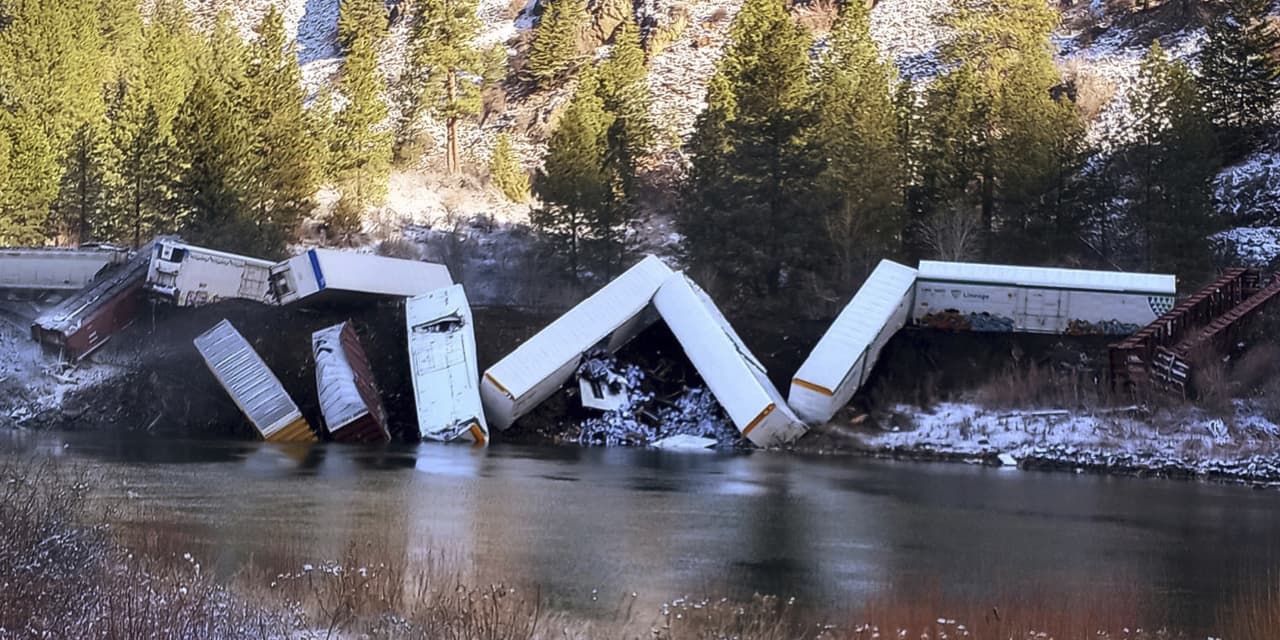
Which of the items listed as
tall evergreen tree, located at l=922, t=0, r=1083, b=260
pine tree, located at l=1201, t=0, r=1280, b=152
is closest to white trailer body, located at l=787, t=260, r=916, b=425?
tall evergreen tree, located at l=922, t=0, r=1083, b=260

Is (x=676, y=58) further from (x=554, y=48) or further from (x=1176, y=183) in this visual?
(x=1176, y=183)

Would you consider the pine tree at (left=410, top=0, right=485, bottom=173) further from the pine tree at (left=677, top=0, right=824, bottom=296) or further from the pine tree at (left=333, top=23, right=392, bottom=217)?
the pine tree at (left=677, top=0, right=824, bottom=296)

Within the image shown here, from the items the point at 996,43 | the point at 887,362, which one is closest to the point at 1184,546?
the point at 887,362

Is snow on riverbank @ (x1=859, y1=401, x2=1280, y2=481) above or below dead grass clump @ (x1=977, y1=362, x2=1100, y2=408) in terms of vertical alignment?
below

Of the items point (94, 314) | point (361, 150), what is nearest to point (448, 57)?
point (361, 150)

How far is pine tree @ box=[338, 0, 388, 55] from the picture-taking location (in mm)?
79812

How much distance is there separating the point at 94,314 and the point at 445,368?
9874 millimetres

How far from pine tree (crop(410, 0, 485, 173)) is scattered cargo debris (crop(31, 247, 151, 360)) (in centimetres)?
3299

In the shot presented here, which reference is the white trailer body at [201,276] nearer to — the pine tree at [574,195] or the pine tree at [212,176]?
the pine tree at [212,176]

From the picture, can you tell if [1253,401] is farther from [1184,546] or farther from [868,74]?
[868,74]

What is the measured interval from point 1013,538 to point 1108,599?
458 centimetres

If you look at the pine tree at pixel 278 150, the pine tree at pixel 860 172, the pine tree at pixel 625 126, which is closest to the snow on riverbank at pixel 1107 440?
the pine tree at pixel 860 172

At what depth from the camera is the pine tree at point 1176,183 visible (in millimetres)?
39375

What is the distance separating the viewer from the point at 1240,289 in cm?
3525
